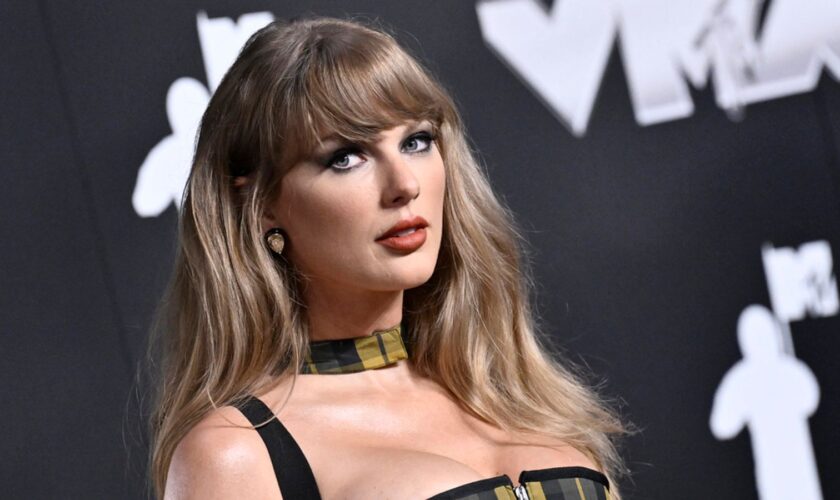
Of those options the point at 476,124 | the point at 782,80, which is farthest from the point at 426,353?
the point at 782,80

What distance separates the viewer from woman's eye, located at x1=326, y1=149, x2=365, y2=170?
183 cm

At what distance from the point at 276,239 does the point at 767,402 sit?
1432mm

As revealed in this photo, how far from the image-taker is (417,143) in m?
1.91

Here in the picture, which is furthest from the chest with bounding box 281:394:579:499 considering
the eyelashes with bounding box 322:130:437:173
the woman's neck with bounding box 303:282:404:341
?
the eyelashes with bounding box 322:130:437:173

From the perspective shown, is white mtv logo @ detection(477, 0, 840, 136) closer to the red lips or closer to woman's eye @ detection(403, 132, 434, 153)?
woman's eye @ detection(403, 132, 434, 153)

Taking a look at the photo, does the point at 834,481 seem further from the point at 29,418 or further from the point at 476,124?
the point at 29,418

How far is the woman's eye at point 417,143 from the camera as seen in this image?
1902 millimetres

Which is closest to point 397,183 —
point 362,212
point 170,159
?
point 362,212

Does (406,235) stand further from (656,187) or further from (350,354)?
(656,187)

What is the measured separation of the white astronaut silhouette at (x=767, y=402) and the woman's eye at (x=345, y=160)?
1323 mm

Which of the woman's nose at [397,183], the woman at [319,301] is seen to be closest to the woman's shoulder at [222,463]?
the woman at [319,301]

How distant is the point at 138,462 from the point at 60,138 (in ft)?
2.29

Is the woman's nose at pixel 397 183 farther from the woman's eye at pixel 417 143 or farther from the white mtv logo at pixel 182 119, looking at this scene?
the white mtv logo at pixel 182 119

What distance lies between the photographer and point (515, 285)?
214 centimetres
